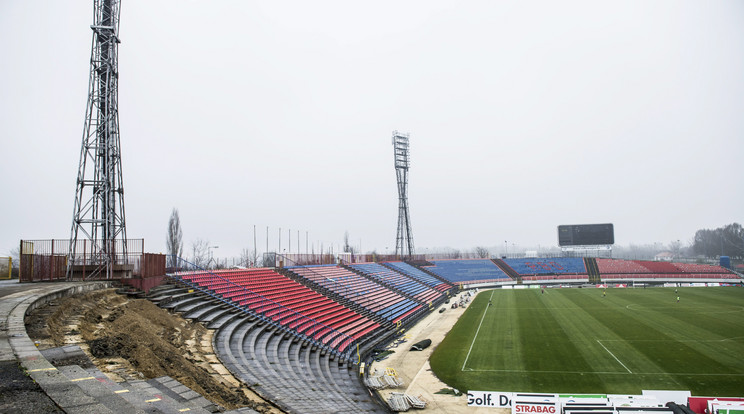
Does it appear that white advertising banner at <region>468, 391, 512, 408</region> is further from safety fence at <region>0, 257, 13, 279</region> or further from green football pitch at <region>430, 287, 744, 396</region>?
safety fence at <region>0, 257, 13, 279</region>

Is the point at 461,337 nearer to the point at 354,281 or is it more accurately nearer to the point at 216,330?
the point at 354,281

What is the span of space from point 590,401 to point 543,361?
8.00 metres

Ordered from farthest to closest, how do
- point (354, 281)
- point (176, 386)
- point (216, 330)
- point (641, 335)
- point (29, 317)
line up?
point (354, 281) < point (641, 335) < point (216, 330) < point (29, 317) < point (176, 386)

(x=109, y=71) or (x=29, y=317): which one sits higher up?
(x=109, y=71)

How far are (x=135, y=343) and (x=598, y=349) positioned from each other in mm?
23314

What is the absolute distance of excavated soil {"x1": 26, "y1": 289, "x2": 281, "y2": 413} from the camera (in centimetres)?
843

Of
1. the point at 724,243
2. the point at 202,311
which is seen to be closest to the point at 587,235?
the point at 202,311

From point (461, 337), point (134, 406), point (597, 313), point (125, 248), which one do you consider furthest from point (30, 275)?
point (597, 313)

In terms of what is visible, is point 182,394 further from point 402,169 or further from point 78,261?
point 402,169

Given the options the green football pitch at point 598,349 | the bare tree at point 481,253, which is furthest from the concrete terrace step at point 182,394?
the bare tree at point 481,253

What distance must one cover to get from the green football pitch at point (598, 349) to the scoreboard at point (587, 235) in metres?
40.0

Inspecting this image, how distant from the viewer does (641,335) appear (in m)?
26.0

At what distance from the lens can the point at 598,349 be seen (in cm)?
2289

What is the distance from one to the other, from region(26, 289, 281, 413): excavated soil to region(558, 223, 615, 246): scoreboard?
7879 centimetres
